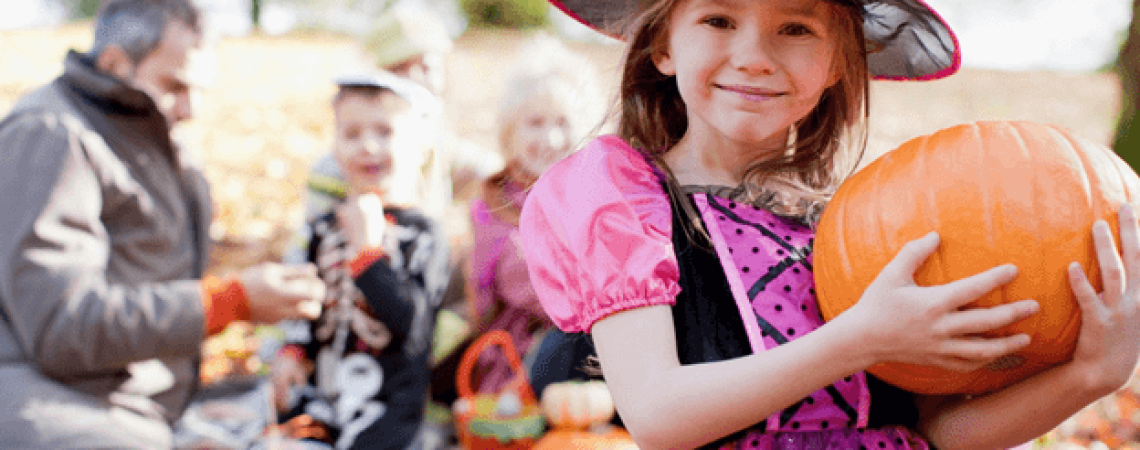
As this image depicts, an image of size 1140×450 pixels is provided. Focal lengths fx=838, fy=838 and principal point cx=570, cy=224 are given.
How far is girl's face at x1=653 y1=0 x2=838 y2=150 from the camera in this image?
172 centimetres

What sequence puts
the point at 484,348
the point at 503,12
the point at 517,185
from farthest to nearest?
Result: the point at 503,12, the point at 517,185, the point at 484,348

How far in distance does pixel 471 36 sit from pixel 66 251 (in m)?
16.7

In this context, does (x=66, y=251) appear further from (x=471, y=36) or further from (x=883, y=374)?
(x=471, y=36)

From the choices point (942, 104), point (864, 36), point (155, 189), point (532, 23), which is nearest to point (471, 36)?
point (532, 23)

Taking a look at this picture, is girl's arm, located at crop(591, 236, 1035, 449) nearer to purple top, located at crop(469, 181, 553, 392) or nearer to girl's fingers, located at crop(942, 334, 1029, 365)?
girl's fingers, located at crop(942, 334, 1029, 365)

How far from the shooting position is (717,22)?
177 centimetres

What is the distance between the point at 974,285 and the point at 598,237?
66cm

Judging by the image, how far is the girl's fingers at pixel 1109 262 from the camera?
1394 millimetres

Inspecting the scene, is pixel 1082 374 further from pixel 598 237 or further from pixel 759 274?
pixel 598 237

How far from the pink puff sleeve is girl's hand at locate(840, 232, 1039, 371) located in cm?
37

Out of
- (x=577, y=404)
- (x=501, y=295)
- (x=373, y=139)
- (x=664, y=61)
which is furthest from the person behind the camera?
(x=501, y=295)

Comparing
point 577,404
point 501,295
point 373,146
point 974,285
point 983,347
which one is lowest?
point 577,404

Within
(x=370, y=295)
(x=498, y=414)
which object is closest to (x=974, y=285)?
(x=498, y=414)

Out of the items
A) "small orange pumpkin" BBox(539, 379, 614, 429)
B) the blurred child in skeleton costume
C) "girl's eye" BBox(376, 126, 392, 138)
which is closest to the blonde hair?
the blurred child in skeleton costume
